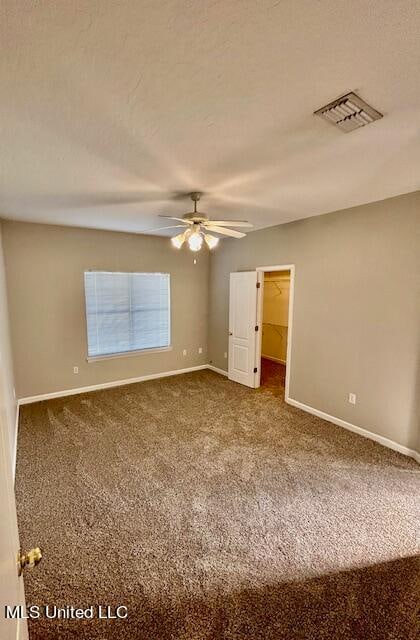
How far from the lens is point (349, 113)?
1.49 m

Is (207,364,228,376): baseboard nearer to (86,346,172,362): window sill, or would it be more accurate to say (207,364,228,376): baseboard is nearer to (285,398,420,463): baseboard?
(86,346,172,362): window sill

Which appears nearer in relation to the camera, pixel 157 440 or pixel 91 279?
pixel 157 440

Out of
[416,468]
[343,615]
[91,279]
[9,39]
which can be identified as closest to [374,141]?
[9,39]

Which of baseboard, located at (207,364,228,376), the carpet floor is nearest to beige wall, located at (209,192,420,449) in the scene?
the carpet floor

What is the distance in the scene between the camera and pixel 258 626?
142cm

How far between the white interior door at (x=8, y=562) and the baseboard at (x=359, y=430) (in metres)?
3.34

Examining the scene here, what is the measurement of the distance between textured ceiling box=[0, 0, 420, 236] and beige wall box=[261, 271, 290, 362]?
4.03 metres

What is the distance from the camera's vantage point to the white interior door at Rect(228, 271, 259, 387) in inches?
184

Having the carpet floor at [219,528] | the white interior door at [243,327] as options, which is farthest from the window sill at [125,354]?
the white interior door at [243,327]

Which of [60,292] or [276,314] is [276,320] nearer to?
[276,314]

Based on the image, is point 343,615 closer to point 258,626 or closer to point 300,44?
point 258,626

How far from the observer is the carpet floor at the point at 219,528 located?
1471 millimetres

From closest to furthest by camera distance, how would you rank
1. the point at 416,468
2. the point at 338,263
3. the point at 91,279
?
the point at 416,468 → the point at 338,263 → the point at 91,279

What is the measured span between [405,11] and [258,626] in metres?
2.66
